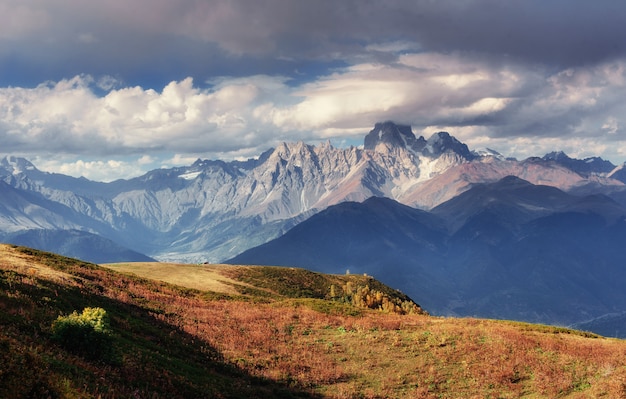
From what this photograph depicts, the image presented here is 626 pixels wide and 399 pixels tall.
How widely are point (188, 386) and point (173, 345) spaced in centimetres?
1017

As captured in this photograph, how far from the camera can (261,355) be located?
121ft

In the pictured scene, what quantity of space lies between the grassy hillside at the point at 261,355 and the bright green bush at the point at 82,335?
14 cm

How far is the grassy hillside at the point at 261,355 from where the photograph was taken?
68.1ft

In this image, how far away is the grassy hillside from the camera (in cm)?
2077

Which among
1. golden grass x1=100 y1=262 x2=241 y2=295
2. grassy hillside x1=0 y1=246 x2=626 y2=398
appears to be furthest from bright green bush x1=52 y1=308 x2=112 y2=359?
golden grass x1=100 y1=262 x2=241 y2=295

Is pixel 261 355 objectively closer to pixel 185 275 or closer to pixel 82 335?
pixel 82 335

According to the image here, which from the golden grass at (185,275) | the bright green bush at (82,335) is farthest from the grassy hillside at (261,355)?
the golden grass at (185,275)

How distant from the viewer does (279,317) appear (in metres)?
52.2

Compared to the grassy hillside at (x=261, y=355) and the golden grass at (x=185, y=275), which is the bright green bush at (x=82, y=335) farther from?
the golden grass at (x=185, y=275)

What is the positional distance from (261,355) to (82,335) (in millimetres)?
17154

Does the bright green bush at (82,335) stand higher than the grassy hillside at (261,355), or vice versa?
the bright green bush at (82,335)

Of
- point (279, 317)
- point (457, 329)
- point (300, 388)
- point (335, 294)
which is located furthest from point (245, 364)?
point (335, 294)

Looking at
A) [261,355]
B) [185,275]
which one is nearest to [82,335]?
[261,355]

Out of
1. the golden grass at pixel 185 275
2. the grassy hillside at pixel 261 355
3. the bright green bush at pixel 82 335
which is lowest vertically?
the golden grass at pixel 185 275
